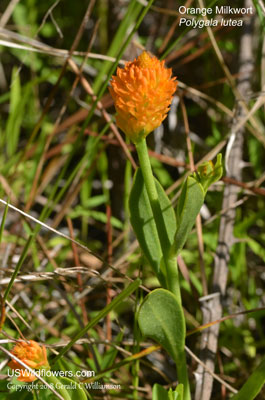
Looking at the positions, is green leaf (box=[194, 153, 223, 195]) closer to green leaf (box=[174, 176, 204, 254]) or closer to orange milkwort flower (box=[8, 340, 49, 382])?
green leaf (box=[174, 176, 204, 254])

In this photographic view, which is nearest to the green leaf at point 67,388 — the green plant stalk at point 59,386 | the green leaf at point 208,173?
the green plant stalk at point 59,386

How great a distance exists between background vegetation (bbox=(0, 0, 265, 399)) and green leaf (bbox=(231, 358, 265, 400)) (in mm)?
197

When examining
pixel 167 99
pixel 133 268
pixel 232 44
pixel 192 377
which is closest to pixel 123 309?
pixel 133 268

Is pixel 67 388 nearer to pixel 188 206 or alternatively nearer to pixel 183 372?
pixel 183 372

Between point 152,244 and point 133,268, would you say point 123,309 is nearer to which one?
point 133,268

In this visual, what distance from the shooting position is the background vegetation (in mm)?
1226

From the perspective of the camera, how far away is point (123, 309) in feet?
4.96

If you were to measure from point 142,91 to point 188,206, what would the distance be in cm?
20

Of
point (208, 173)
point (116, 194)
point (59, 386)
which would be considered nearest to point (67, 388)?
point (59, 386)

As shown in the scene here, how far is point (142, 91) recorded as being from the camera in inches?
30.4

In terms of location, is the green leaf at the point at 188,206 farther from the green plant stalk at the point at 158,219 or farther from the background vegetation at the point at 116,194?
the background vegetation at the point at 116,194

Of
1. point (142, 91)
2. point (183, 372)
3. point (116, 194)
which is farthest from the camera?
point (116, 194)

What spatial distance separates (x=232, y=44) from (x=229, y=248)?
85 centimetres

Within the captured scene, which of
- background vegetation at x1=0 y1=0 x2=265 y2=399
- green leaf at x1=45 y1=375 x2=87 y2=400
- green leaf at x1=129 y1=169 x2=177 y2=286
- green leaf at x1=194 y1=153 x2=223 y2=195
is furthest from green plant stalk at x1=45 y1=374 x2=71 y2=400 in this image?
green leaf at x1=194 y1=153 x2=223 y2=195
